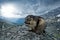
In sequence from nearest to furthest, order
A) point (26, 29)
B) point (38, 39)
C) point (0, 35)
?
point (38, 39) < point (0, 35) < point (26, 29)

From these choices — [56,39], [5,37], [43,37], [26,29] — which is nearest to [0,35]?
[5,37]

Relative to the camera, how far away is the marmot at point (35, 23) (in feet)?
41.7

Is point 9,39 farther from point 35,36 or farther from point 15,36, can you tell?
point 35,36

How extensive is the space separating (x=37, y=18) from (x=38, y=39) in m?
1.66

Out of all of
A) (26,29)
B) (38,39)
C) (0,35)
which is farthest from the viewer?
(26,29)

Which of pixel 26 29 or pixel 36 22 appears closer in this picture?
pixel 36 22

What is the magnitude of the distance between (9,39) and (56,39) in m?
3.00

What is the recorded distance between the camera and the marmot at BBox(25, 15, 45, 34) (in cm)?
1271

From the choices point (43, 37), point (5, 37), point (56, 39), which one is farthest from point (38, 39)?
point (5, 37)

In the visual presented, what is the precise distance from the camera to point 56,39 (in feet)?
40.6

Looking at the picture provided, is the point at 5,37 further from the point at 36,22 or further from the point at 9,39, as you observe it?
the point at 36,22

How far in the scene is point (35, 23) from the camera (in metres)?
12.7

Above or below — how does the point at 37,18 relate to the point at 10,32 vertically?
above

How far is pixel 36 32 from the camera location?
12.8 m
